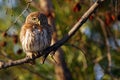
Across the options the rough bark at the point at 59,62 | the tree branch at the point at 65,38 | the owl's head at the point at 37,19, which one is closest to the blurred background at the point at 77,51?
the rough bark at the point at 59,62

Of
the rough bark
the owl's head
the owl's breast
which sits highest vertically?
the owl's head

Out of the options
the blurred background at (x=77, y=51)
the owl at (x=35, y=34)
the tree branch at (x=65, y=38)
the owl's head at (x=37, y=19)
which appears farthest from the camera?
the blurred background at (x=77, y=51)

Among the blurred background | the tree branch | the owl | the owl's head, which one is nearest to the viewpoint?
the tree branch

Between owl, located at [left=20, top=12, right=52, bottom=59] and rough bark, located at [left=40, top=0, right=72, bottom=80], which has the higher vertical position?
owl, located at [left=20, top=12, right=52, bottom=59]

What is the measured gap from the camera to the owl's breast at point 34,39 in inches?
183

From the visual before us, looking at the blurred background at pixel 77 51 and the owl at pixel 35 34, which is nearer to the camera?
the owl at pixel 35 34

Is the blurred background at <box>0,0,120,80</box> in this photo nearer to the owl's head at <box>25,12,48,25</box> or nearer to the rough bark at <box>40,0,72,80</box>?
the rough bark at <box>40,0,72,80</box>

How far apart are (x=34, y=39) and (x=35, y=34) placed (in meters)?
0.05

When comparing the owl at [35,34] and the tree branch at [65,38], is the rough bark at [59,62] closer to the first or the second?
the owl at [35,34]

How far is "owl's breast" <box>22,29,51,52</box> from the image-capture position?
4.64 m

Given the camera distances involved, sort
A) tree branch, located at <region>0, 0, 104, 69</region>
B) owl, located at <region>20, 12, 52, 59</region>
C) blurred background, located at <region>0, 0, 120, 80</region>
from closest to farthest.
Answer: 1. tree branch, located at <region>0, 0, 104, 69</region>
2. owl, located at <region>20, 12, 52, 59</region>
3. blurred background, located at <region>0, 0, 120, 80</region>

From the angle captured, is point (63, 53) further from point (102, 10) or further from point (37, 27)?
point (37, 27)

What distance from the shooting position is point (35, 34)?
4676 millimetres

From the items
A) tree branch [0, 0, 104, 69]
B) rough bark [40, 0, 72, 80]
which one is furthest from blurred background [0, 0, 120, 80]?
tree branch [0, 0, 104, 69]
